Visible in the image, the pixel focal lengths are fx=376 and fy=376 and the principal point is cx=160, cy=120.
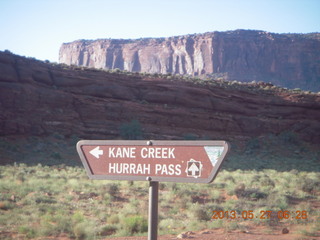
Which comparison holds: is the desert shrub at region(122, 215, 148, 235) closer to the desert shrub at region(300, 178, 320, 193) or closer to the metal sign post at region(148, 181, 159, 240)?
the metal sign post at region(148, 181, 159, 240)

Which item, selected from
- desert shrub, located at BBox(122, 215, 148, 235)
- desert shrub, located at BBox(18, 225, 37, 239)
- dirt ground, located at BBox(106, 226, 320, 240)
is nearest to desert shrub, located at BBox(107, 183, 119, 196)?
desert shrub, located at BBox(122, 215, 148, 235)

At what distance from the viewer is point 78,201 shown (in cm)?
1232

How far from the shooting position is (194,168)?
11.9 feet

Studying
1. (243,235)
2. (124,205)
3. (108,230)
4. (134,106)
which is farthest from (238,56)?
(243,235)

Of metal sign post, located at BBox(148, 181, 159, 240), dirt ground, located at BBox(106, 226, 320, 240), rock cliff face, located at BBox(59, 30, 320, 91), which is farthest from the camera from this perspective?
rock cliff face, located at BBox(59, 30, 320, 91)

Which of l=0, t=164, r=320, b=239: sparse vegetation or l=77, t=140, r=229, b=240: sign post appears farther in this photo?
l=0, t=164, r=320, b=239: sparse vegetation

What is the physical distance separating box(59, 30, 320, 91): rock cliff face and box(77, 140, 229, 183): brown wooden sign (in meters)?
99.0

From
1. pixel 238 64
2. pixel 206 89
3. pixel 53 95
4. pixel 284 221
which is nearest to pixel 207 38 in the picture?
pixel 238 64

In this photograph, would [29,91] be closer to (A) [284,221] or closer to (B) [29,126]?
(B) [29,126]

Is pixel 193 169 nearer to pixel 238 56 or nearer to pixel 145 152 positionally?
pixel 145 152

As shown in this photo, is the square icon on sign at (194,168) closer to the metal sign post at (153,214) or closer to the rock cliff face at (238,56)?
the metal sign post at (153,214)

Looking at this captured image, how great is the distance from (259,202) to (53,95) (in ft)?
103

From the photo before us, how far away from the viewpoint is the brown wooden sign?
140 inches

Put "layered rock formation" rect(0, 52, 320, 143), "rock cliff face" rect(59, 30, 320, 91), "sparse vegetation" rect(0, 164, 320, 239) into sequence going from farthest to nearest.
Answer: "rock cliff face" rect(59, 30, 320, 91) < "layered rock formation" rect(0, 52, 320, 143) < "sparse vegetation" rect(0, 164, 320, 239)
